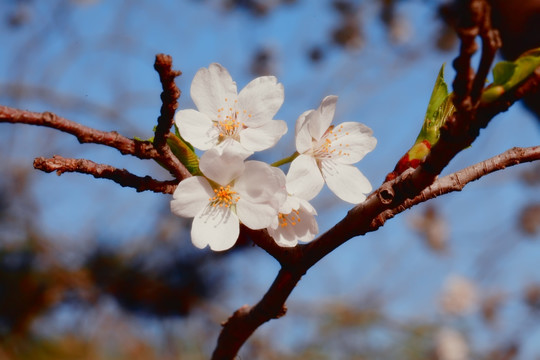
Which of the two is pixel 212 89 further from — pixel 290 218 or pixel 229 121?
pixel 290 218

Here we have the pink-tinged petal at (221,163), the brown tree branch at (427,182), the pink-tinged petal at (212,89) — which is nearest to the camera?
the brown tree branch at (427,182)

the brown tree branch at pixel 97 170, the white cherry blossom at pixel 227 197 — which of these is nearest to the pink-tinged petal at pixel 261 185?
the white cherry blossom at pixel 227 197

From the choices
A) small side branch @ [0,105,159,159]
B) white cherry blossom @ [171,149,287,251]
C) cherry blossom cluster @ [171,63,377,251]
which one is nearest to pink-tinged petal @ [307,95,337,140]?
cherry blossom cluster @ [171,63,377,251]

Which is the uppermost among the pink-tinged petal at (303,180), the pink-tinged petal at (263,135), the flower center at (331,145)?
the flower center at (331,145)

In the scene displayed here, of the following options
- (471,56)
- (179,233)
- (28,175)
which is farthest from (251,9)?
(471,56)

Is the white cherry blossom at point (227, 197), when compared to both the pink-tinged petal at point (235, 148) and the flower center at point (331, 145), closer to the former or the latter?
the pink-tinged petal at point (235, 148)

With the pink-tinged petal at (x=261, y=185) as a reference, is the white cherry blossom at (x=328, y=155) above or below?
above
